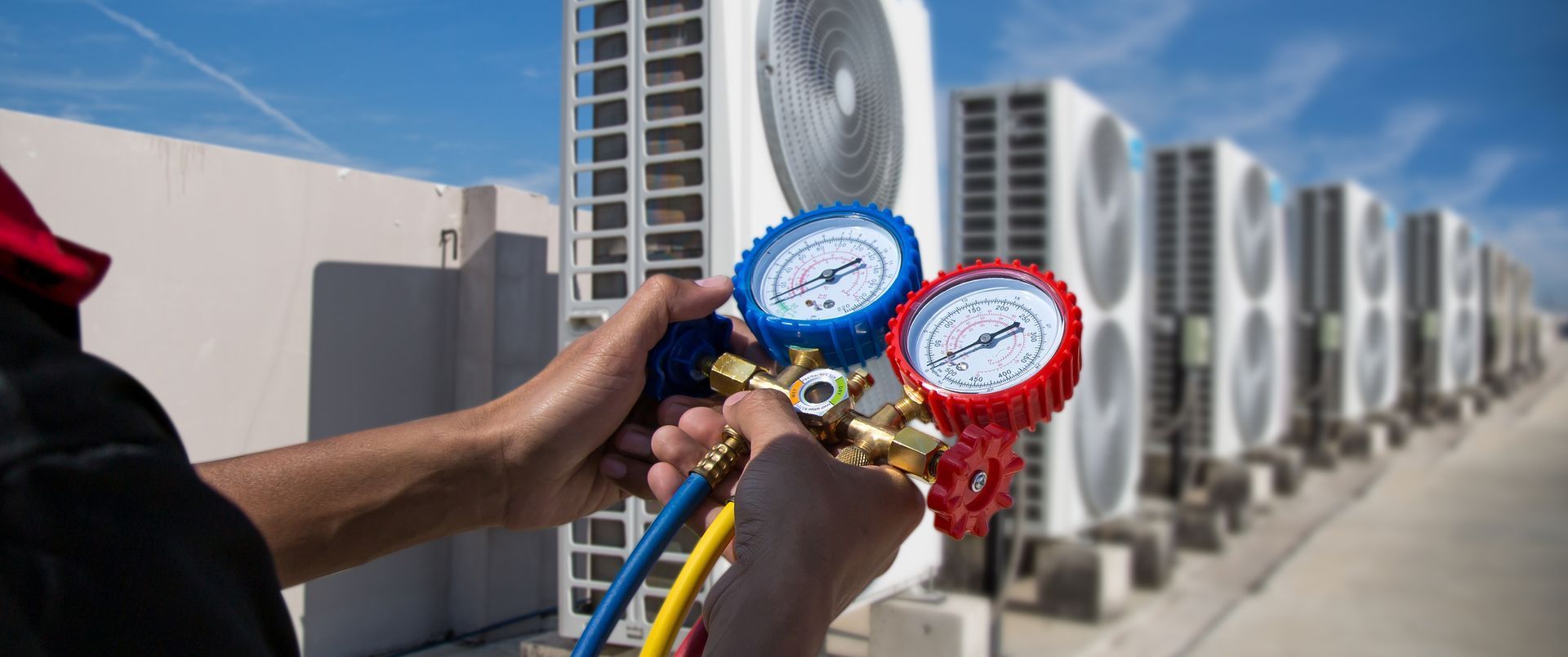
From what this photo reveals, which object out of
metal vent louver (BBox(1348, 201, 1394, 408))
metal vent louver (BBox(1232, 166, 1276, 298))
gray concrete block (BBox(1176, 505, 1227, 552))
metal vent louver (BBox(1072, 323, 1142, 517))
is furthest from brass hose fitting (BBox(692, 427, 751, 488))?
metal vent louver (BBox(1348, 201, 1394, 408))

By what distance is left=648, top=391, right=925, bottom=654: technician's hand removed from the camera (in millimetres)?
604

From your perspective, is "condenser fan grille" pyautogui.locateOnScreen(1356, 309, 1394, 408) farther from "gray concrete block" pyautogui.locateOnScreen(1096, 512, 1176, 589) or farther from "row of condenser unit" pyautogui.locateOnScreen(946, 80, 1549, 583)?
"gray concrete block" pyautogui.locateOnScreen(1096, 512, 1176, 589)

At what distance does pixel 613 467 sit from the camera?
101cm

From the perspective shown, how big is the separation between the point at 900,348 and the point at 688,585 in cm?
29

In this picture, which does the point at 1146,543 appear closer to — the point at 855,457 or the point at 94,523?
the point at 855,457

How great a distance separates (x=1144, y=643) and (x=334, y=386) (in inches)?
105

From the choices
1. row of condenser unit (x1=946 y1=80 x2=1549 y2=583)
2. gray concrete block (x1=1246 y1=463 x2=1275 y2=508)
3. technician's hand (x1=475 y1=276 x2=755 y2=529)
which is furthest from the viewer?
gray concrete block (x1=1246 y1=463 x2=1275 y2=508)

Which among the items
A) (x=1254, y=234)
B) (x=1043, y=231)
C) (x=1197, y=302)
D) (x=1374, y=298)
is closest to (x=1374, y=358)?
(x=1374, y=298)

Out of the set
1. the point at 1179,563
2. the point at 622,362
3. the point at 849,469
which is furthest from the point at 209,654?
the point at 1179,563

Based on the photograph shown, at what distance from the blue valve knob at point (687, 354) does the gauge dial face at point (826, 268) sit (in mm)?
73

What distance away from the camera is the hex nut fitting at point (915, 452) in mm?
727

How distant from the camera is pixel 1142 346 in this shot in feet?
11.1

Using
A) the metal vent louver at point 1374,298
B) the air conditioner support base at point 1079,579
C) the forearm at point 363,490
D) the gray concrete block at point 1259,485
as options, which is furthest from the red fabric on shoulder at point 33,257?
the metal vent louver at point 1374,298

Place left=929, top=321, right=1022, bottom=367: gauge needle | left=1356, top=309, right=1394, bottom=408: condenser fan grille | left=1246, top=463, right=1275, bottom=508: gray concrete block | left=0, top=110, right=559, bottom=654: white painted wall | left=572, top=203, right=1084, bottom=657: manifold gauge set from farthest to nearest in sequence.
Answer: left=1356, top=309, right=1394, bottom=408: condenser fan grille → left=1246, top=463, right=1275, bottom=508: gray concrete block → left=0, top=110, right=559, bottom=654: white painted wall → left=929, top=321, right=1022, bottom=367: gauge needle → left=572, top=203, right=1084, bottom=657: manifold gauge set
